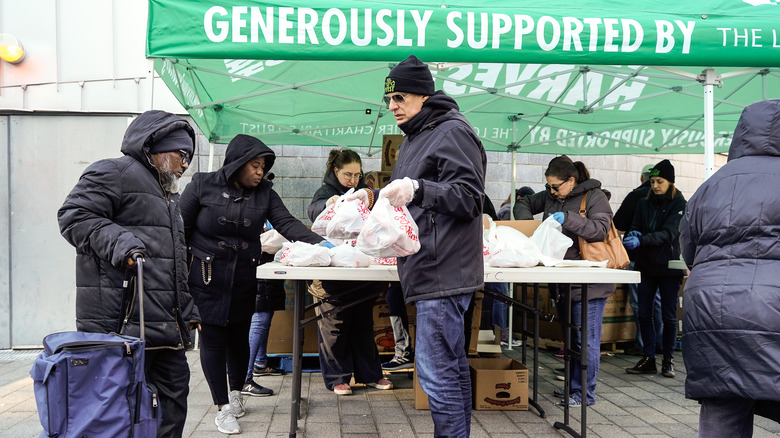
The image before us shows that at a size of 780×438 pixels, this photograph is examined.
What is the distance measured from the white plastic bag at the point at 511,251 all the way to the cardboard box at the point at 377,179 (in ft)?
6.27

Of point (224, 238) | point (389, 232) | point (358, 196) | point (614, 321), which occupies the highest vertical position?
point (358, 196)

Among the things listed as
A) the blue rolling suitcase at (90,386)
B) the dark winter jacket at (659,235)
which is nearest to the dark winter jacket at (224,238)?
the blue rolling suitcase at (90,386)

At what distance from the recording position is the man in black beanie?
2.61 metres

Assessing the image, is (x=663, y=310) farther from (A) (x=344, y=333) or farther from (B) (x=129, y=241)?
(B) (x=129, y=241)

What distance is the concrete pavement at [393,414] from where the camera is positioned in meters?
3.80

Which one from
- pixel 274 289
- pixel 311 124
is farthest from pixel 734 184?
pixel 311 124

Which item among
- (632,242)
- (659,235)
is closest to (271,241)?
Result: (632,242)

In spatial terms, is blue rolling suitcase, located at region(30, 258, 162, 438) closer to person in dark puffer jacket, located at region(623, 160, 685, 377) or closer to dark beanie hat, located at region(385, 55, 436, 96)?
dark beanie hat, located at region(385, 55, 436, 96)

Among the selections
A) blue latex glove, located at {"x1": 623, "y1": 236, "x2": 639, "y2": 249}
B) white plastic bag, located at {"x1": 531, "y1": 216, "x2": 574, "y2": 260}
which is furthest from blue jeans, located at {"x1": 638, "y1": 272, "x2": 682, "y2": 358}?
white plastic bag, located at {"x1": 531, "y1": 216, "x2": 574, "y2": 260}

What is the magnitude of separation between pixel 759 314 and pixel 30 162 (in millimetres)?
6883

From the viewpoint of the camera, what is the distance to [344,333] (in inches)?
181

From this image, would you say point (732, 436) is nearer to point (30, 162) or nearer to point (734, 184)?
point (734, 184)

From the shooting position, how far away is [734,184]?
2.34m

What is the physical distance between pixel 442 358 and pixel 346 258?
102cm
